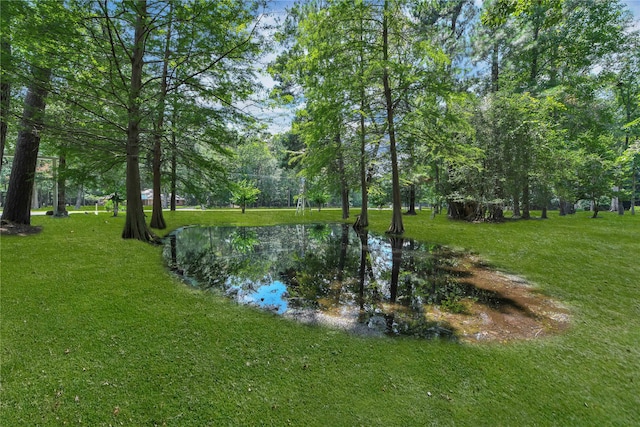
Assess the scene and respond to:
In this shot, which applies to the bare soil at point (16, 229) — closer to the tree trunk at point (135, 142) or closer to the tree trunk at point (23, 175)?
the tree trunk at point (23, 175)

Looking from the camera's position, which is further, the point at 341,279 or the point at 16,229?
the point at 16,229

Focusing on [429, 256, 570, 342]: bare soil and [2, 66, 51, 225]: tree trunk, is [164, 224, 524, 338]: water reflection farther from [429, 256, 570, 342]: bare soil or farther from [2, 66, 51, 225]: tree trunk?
[2, 66, 51, 225]: tree trunk

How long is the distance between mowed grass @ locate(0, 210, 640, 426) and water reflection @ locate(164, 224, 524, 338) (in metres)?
0.38

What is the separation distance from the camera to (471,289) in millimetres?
4309

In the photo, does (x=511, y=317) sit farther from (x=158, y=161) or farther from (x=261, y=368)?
(x=158, y=161)

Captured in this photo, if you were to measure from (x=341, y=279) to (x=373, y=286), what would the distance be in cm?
59

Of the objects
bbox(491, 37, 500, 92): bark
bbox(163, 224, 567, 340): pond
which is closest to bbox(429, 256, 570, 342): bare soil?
bbox(163, 224, 567, 340): pond

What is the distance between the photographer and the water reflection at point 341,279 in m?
3.30

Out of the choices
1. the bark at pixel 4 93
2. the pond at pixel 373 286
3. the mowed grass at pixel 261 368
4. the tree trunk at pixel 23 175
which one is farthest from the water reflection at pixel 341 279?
the bark at pixel 4 93

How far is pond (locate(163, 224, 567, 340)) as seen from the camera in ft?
10.3

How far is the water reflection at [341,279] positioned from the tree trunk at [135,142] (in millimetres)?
929

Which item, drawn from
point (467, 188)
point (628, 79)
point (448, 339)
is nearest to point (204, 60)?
point (448, 339)

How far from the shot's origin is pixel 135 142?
6.32 meters

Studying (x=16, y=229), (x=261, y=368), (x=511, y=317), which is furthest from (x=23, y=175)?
(x=511, y=317)
